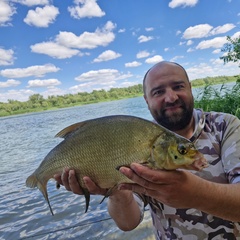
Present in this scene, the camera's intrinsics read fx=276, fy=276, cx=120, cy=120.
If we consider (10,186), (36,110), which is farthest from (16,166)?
(36,110)

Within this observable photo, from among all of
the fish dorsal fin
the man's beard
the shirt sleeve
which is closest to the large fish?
the fish dorsal fin

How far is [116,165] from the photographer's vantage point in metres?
1.49

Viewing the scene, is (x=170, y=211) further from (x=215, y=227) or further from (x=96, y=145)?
(x=96, y=145)

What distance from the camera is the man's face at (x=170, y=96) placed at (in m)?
2.21

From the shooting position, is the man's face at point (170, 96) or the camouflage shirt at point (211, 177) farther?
the man's face at point (170, 96)

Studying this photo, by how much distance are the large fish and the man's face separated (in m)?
0.75

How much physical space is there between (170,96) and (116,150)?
92 centimetres

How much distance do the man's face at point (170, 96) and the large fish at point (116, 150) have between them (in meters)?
0.75

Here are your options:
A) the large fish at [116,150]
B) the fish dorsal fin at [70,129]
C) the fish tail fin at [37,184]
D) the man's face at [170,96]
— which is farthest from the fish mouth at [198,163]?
the fish tail fin at [37,184]

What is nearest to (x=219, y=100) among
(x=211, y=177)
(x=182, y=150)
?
(x=211, y=177)

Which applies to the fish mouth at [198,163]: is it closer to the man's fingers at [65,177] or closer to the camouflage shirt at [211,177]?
the camouflage shirt at [211,177]

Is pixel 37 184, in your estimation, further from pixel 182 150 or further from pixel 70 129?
pixel 182 150

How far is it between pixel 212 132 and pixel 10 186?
24.0ft

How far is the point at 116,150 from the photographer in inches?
59.4
